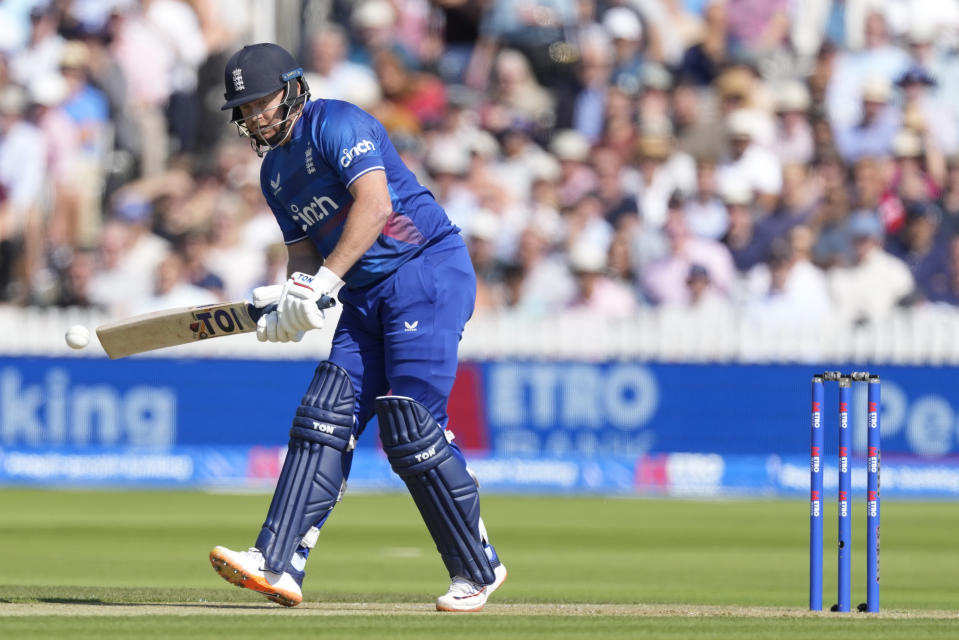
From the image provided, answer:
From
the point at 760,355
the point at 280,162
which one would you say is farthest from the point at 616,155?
the point at 280,162

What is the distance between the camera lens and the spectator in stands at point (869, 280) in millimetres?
12852

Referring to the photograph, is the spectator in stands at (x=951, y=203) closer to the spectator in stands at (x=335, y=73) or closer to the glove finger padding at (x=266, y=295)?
the spectator in stands at (x=335, y=73)

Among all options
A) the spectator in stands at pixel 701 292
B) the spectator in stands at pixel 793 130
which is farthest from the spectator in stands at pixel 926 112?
the spectator in stands at pixel 701 292

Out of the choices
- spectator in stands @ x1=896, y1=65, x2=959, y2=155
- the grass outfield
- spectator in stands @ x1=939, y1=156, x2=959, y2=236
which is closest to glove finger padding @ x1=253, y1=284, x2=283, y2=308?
the grass outfield

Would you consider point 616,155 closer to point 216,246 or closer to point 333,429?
point 216,246

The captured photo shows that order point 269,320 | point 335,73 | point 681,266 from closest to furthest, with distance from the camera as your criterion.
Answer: point 269,320
point 681,266
point 335,73

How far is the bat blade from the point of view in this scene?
567 centimetres

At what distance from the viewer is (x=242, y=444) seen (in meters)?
13.1

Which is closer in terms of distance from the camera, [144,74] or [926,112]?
[926,112]

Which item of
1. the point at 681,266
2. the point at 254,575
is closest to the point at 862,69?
the point at 681,266

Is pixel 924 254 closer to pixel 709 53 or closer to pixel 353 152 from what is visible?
pixel 709 53

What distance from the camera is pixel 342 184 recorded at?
18.2ft

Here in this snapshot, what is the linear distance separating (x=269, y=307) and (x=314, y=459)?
0.49m

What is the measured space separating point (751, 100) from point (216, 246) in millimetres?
4444
